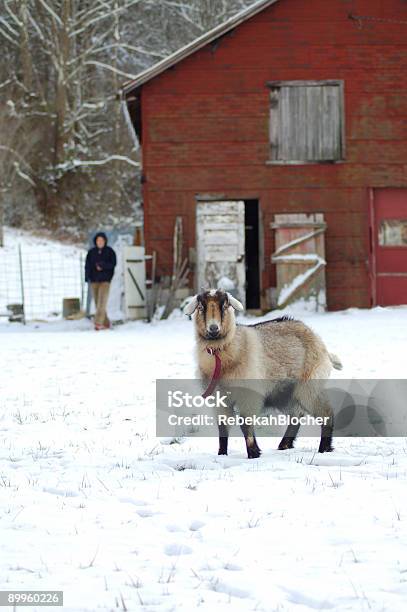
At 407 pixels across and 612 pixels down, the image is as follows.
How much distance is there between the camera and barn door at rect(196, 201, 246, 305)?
17531 mm

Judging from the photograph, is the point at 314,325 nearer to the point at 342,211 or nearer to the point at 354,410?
the point at 342,211

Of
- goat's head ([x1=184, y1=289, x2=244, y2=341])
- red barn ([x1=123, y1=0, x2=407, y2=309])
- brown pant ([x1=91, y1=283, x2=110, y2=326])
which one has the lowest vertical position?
brown pant ([x1=91, y1=283, x2=110, y2=326])

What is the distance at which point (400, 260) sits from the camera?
17844 millimetres

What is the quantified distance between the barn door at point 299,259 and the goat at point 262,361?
10.8 m

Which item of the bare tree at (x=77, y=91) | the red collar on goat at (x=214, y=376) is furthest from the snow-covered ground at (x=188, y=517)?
the bare tree at (x=77, y=91)

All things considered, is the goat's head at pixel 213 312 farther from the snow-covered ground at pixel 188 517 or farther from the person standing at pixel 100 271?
the person standing at pixel 100 271

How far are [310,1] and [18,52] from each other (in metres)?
20.8

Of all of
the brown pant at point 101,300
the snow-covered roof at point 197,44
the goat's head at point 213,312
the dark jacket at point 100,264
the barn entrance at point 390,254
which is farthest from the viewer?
the barn entrance at point 390,254

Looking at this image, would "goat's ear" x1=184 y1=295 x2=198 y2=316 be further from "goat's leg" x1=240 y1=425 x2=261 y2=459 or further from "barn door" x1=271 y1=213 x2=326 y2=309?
"barn door" x1=271 y1=213 x2=326 y2=309

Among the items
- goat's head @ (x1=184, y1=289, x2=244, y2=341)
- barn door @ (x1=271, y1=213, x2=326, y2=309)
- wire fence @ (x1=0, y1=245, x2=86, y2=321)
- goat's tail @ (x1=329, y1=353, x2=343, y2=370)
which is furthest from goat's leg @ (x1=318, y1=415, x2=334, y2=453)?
wire fence @ (x1=0, y1=245, x2=86, y2=321)

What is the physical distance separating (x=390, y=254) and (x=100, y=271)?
249 inches

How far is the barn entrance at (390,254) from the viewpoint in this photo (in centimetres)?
1783

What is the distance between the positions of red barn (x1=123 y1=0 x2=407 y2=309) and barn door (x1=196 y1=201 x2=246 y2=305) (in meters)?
0.02

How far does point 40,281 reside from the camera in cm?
2423
